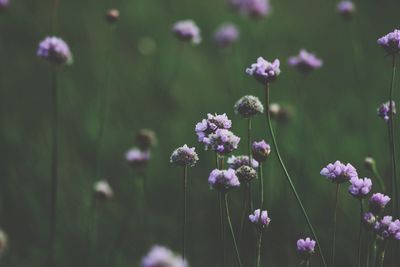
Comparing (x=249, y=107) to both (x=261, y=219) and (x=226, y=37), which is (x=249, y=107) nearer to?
(x=261, y=219)

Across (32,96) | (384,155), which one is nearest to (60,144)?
(32,96)

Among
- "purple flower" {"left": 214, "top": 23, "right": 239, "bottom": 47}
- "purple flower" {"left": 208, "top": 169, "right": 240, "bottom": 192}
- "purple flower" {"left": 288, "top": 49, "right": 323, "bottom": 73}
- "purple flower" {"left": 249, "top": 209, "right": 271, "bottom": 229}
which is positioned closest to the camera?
"purple flower" {"left": 208, "top": 169, "right": 240, "bottom": 192}

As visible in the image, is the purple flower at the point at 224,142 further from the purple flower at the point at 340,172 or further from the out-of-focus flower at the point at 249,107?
the purple flower at the point at 340,172

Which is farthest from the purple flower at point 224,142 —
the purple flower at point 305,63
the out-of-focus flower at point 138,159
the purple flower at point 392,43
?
the purple flower at point 305,63

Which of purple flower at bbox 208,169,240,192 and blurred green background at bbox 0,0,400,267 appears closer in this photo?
purple flower at bbox 208,169,240,192

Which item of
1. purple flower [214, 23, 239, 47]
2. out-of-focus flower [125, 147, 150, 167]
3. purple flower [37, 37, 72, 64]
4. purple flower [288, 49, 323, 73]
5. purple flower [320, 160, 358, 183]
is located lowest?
purple flower [320, 160, 358, 183]

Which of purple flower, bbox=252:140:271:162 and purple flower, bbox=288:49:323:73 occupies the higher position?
purple flower, bbox=288:49:323:73

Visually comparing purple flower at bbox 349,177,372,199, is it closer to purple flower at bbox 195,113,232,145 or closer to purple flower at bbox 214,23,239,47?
purple flower at bbox 195,113,232,145

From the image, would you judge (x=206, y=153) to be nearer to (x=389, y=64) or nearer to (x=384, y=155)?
(x=384, y=155)

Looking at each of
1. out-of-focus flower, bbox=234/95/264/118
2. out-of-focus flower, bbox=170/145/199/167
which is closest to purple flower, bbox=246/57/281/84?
out-of-focus flower, bbox=234/95/264/118

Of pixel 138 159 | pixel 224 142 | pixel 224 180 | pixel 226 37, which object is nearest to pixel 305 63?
pixel 138 159
